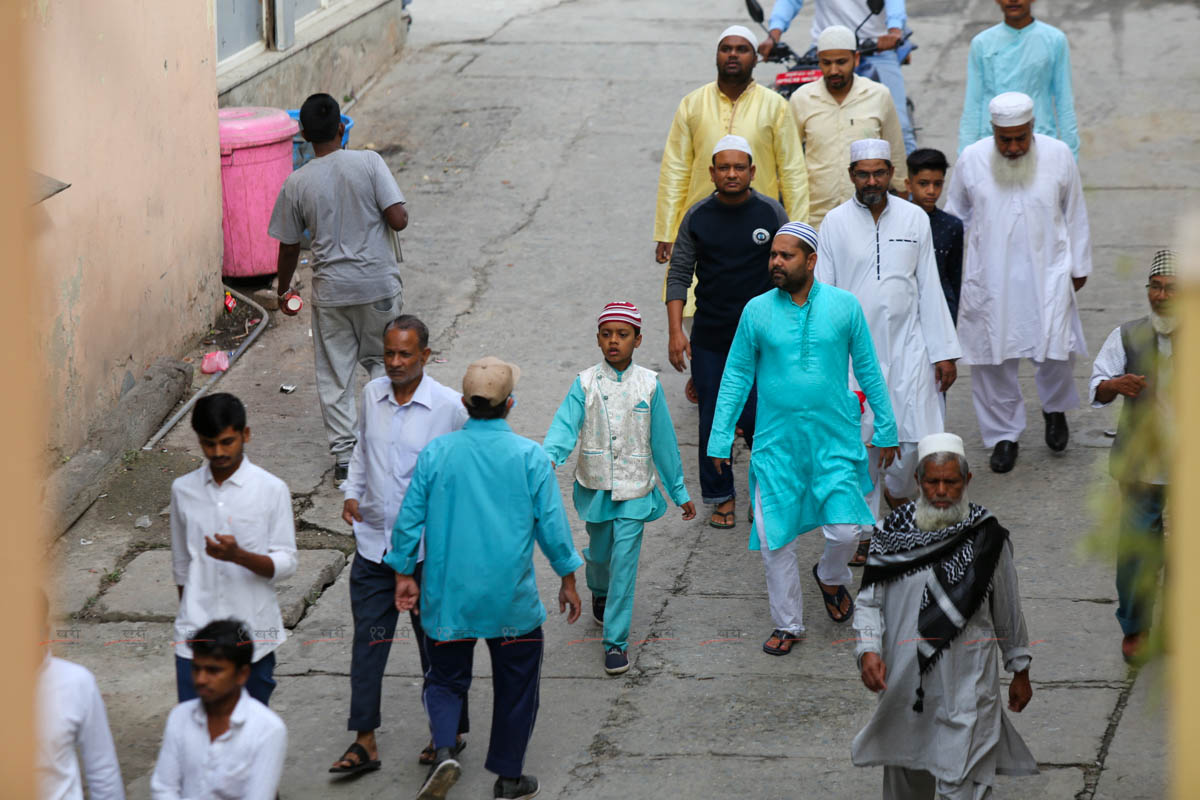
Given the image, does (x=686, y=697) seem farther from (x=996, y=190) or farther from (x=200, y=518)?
(x=996, y=190)

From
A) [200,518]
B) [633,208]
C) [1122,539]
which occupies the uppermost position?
[1122,539]

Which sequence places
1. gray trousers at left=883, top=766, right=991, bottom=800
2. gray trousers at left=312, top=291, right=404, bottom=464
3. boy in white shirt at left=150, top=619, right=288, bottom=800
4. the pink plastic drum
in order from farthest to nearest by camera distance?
the pink plastic drum → gray trousers at left=312, top=291, right=404, bottom=464 → gray trousers at left=883, top=766, right=991, bottom=800 → boy in white shirt at left=150, top=619, right=288, bottom=800

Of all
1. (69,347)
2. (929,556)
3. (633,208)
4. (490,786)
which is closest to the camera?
(929,556)

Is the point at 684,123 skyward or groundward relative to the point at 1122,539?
groundward

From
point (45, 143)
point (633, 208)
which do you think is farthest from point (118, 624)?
point (633, 208)

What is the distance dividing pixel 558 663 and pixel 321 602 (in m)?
1.23

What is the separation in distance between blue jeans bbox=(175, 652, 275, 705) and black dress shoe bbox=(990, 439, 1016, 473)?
171 inches

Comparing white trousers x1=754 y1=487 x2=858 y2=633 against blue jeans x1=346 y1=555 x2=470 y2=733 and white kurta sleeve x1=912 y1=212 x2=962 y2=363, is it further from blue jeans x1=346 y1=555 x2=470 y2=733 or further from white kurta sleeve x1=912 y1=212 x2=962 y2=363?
blue jeans x1=346 y1=555 x2=470 y2=733

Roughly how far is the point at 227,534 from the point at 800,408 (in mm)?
2450

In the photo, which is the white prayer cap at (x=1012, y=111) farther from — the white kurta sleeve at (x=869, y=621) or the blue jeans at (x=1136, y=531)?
→ the white kurta sleeve at (x=869, y=621)

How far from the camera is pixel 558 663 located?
6797mm

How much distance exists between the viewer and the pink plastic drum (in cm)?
1037

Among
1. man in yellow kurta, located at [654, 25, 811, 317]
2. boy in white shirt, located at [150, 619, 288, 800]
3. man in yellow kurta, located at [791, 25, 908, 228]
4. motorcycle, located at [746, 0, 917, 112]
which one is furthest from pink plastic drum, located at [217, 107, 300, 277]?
boy in white shirt, located at [150, 619, 288, 800]

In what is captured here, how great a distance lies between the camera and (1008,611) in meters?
5.04
